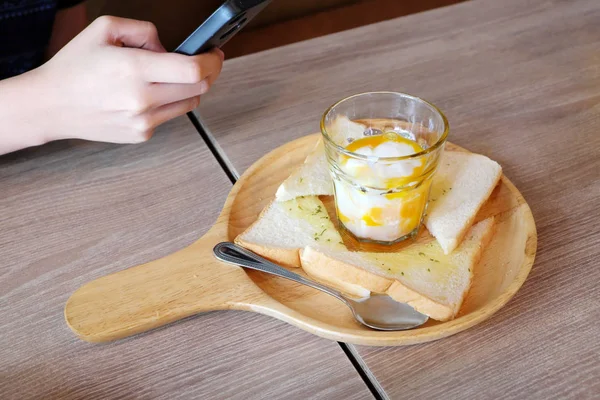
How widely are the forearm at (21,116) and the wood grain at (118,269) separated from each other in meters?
0.05

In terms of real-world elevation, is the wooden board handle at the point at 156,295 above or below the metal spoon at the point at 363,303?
above

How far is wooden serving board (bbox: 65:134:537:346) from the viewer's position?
673 millimetres

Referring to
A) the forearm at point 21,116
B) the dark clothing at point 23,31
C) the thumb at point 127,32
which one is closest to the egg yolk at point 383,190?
the thumb at point 127,32

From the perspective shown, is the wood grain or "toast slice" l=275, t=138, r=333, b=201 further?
"toast slice" l=275, t=138, r=333, b=201

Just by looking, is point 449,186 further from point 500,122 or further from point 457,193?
point 500,122

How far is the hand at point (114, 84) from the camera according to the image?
89 centimetres

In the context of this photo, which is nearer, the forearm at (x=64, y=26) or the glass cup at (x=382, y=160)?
the glass cup at (x=382, y=160)

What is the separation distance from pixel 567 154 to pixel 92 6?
1.58 meters

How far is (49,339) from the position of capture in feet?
2.30

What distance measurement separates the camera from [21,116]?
36.7 inches

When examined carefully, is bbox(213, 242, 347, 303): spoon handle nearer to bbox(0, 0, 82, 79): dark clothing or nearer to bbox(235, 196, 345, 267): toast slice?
bbox(235, 196, 345, 267): toast slice

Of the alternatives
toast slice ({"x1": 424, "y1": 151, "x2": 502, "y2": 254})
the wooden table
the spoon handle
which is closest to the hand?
the wooden table

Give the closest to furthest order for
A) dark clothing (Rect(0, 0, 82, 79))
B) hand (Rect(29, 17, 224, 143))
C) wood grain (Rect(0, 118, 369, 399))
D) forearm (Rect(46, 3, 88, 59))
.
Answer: wood grain (Rect(0, 118, 369, 399)) → hand (Rect(29, 17, 224, 143)) → dark clothing (Rect(0, 0, 82, 79)) → forearm (Rect(46, 3, 88, 59))

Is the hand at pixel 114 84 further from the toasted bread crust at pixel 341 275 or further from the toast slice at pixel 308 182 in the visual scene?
the toasted bread crust at pixel 341 275
